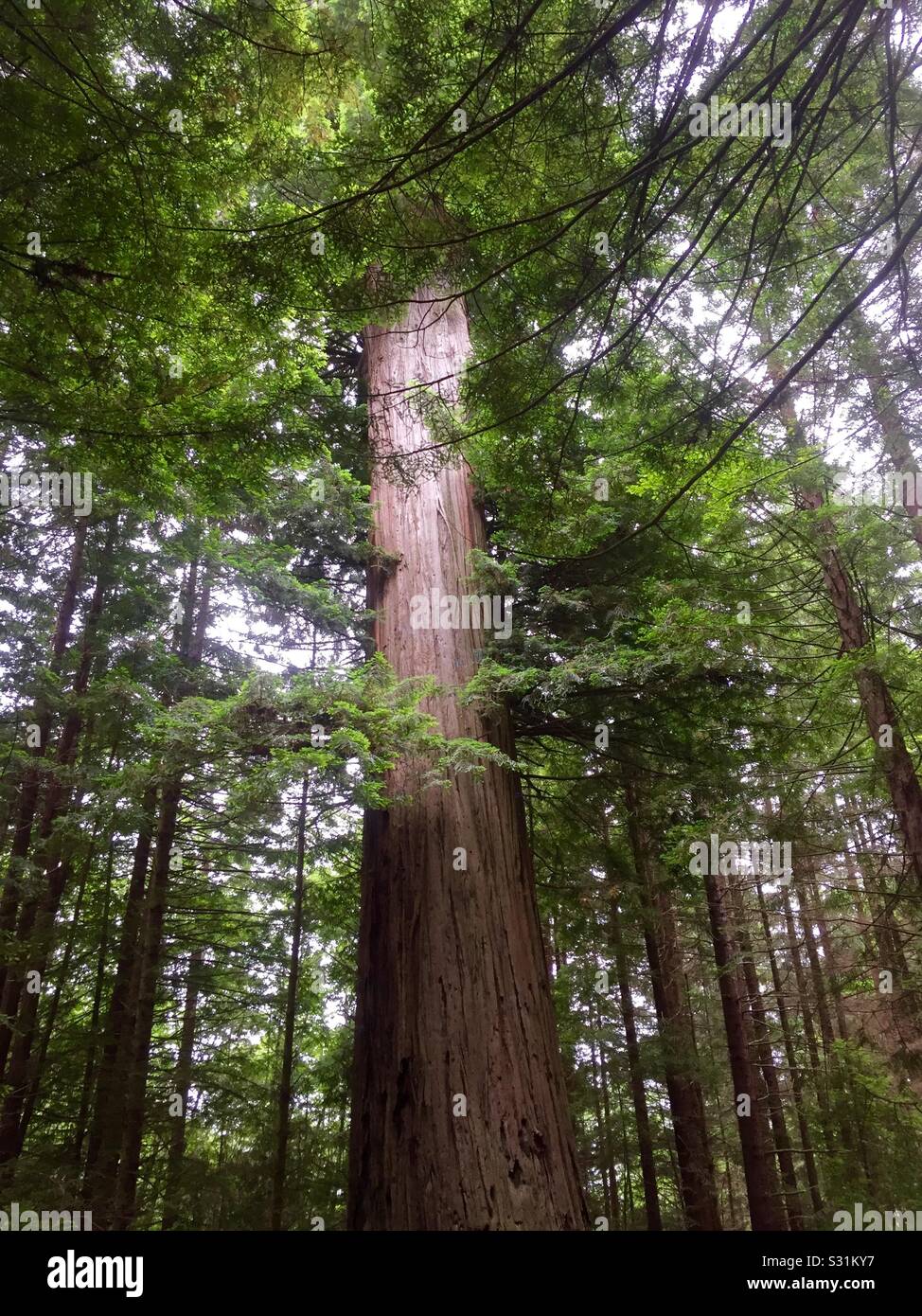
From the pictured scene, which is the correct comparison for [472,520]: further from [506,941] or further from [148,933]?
[148,933]

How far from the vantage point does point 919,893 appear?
4.74 m

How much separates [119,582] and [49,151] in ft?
17.3

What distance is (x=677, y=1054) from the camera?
769 centimetres

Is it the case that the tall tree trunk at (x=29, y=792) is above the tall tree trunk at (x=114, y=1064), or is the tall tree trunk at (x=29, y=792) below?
above

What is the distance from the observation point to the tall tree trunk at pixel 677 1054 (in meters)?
7.75

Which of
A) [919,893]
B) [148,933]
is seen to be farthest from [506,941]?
[148,933]

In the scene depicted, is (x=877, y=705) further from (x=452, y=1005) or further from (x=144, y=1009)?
(x=144, y=1009)

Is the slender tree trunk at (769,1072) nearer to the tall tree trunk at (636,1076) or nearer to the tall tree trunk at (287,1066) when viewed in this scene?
the tall tree trunk at (636,1076)

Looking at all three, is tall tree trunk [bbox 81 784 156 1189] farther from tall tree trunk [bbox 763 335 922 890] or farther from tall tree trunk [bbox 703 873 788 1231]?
tall tree trunk [bbox 703 873 788 1231]

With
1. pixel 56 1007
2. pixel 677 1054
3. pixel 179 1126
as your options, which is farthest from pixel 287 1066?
pixel 677 1054

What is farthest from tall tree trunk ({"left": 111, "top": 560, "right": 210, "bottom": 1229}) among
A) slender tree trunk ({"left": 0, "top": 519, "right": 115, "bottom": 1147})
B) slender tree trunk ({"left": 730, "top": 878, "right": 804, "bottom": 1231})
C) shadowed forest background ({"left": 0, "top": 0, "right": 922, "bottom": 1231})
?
slender tree trunk ({"left": 730, "top": 878, "right": 804, "bottom": 1231})

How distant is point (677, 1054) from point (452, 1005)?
18.3 ft

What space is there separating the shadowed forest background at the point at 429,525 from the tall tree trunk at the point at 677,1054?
3.3 inches

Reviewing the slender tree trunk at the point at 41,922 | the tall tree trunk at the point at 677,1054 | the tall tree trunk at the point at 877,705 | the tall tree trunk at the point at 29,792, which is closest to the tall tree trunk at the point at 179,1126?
the slender tree trunk at the point at 41,922
